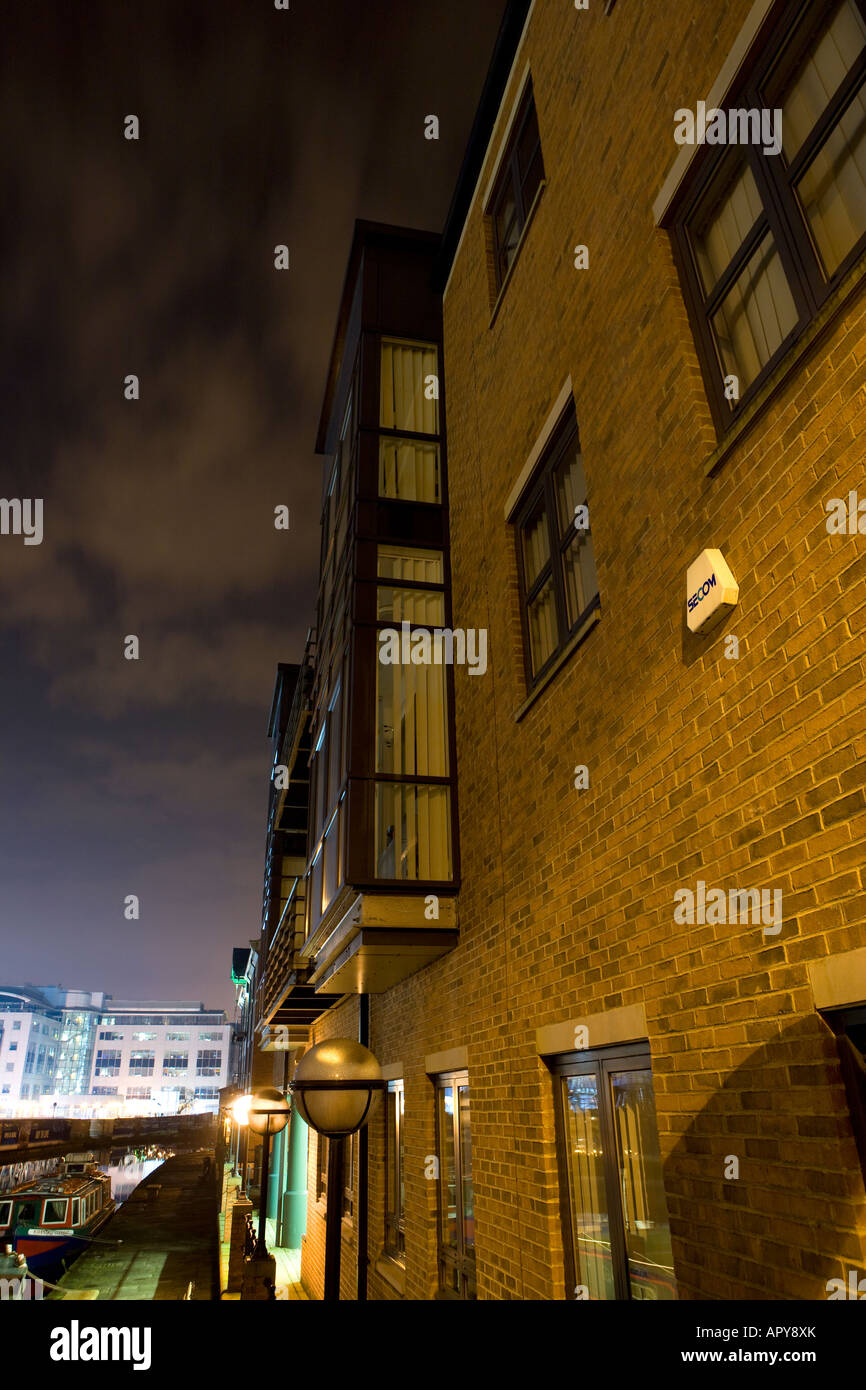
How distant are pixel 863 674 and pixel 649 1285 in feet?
11.1

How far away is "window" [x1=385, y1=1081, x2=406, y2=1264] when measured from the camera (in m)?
9.35

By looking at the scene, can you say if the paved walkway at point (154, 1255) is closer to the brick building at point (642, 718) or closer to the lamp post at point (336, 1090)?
the brick building at point (642, 718)

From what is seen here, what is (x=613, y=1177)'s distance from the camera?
459 centimetres

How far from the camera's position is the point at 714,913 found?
11.8 feet

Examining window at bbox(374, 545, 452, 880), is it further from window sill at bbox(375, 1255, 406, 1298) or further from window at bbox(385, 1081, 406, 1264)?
window sill at bbox(375, 1255, 406, 1298)

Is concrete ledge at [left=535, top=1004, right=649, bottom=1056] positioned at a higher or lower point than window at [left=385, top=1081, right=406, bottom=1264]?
higher

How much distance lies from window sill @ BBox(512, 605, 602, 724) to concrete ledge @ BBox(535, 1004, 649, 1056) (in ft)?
7.24

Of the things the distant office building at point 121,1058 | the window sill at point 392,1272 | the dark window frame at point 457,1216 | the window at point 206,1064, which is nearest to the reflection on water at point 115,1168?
A: the window sill at point 392,1272

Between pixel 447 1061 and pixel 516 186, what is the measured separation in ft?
27.4

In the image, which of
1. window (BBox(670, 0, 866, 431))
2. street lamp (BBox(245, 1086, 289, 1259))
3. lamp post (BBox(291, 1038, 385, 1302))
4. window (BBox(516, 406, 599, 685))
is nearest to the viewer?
window (BBox(670, 0, 866, 431))

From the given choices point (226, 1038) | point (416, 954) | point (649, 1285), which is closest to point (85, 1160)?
point (416, 954)

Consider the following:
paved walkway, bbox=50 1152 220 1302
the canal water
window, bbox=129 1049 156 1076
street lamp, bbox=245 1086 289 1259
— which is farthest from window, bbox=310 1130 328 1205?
window, bbox=129 1049 156 1076

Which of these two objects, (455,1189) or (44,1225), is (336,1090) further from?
(44,1225)

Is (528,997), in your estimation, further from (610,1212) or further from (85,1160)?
(85,1160)
